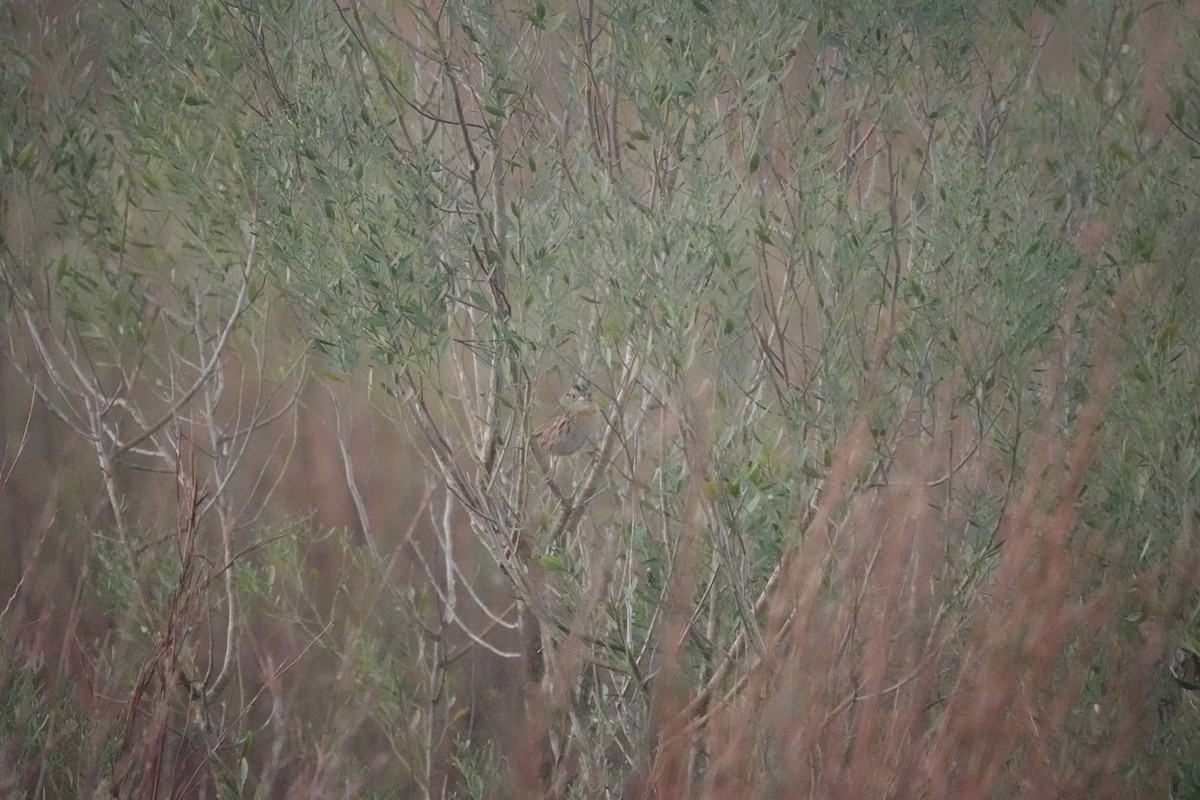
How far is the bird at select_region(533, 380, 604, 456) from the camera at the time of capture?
2.72 metres

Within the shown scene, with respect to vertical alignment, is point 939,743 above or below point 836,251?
below

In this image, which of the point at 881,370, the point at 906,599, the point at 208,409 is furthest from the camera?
the point at 208,409

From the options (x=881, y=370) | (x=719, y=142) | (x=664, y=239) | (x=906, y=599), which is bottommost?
(x=906, y=599)

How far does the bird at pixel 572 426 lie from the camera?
2721 mm

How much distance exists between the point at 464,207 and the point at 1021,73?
1505 millimetres

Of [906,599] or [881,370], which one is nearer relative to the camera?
[881,370]

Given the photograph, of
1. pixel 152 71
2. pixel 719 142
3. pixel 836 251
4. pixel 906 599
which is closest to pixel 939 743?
pixel 906 599

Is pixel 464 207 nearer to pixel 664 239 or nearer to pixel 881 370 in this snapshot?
pixel 664 239

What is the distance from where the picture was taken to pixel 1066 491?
194 cm

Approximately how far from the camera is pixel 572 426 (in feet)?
9.10

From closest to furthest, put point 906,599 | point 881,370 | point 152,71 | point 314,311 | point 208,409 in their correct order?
1. point 881,370
2. point 314,311
3. point 906,599
4. point 152,71
5. point 208,409

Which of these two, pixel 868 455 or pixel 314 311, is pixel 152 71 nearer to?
pixel 314 311

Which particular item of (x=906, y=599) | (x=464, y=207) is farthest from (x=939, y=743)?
(x=464, y=207)

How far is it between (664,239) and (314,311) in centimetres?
94
